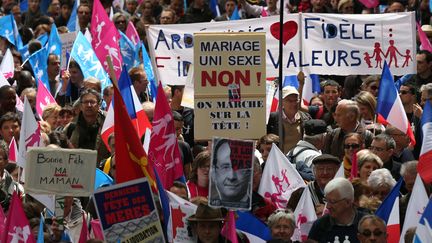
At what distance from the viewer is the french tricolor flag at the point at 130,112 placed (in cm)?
1830

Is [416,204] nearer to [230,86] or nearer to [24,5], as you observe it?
[230,86]

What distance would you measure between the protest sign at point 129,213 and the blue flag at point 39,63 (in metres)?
7.99

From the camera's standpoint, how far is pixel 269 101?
1955cm

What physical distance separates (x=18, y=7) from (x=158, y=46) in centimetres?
727

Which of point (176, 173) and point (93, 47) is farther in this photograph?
point (93, 47)

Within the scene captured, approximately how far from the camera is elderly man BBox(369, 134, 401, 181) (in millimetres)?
16844

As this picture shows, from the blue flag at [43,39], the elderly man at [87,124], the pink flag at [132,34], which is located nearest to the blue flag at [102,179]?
the elderly man at [87,124]

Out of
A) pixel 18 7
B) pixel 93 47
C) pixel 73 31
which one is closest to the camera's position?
pixel 93 47

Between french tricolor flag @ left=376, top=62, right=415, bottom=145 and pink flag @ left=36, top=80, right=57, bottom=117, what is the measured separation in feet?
13.1

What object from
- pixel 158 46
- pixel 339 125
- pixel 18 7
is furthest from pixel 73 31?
pixel 339 125

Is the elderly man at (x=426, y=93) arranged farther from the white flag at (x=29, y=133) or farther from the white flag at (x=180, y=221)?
the white flag at (x=180, y=221)

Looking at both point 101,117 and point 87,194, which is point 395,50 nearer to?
point 101,117

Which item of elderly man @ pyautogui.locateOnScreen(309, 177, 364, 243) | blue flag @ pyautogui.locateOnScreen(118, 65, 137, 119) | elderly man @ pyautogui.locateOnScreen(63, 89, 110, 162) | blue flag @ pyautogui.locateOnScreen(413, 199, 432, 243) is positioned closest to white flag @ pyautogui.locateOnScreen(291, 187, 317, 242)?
elderly man @ pyautogui.locateOnScreen(309, 177, 364, 243)

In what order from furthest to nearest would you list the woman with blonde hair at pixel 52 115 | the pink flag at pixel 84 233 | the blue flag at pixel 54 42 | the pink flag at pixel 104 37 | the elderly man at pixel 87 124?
the blue flag at pixel 54 42 → the pink flag at pixel 104 37 → the woman with blonde hair at pixel 52 115 → the elderly man at pixel 87 124 → the pink flag at pixel 84 233
